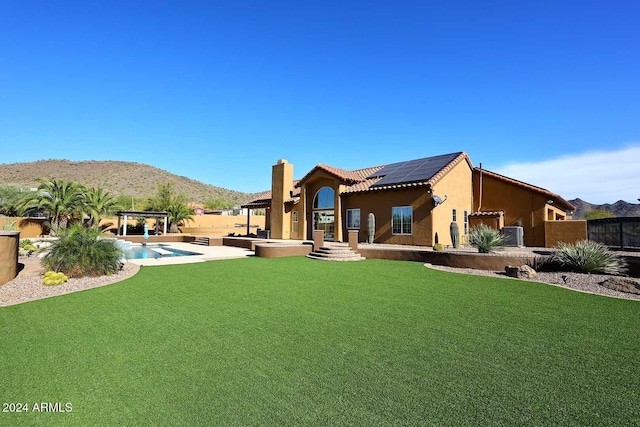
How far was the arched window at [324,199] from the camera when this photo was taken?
24.7m

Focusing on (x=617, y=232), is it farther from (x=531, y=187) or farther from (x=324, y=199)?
(x=324, y=199)

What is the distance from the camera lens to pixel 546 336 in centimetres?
536

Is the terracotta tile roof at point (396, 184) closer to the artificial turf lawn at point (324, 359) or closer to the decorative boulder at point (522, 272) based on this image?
the decorative boulder at point (522, 272)

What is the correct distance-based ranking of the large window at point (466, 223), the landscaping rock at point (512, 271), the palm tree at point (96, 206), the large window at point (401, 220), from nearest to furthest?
the landscaping rock at point (512, 271)
the large window at point (401, 220)
the large window at point (466, 223)
the palm tree at point (96, 206)

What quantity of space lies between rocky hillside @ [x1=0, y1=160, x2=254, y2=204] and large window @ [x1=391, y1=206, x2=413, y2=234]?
59.2 meters

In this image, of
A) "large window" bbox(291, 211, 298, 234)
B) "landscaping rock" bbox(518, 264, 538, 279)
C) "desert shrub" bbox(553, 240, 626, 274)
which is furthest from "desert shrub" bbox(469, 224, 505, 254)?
"large window" bbox(291, 211, 298, 234)

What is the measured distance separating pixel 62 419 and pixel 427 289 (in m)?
8.21

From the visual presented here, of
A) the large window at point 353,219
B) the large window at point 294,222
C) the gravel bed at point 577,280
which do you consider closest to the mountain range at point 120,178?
the large window at point 294,222

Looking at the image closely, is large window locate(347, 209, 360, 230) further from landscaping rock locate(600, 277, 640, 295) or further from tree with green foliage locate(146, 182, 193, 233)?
tree with green foliage locate(146, 182, 193, 233)

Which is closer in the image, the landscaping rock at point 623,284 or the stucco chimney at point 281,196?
the landscaping rock at point 623,284

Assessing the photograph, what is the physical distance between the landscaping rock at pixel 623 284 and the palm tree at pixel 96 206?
3847cm

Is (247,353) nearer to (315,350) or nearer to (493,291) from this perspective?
(315,350)

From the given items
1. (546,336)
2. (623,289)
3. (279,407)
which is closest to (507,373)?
(546,336)

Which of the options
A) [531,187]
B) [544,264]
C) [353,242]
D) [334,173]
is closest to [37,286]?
[353,242]
